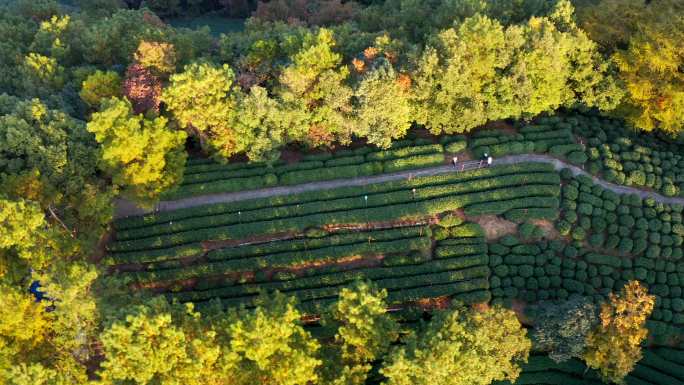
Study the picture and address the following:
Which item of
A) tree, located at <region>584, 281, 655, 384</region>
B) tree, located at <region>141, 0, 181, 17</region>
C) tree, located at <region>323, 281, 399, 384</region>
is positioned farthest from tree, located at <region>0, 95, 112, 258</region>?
tree, located at <region>141, 0, 181, 17</region>

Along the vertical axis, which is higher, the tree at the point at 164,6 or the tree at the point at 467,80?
the tree at the point at 164,6

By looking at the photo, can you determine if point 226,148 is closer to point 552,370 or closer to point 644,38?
point 552,370

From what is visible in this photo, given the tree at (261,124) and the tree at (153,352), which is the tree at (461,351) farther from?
the tree at (261,124)

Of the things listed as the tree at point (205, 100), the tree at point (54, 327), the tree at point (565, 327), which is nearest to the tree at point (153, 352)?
the tree at point (54, 327)

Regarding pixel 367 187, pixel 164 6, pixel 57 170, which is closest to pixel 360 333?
pixel 367 187

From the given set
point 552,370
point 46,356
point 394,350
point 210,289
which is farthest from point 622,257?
point 46,356

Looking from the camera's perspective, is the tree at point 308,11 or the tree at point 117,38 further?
the tree at point 308,11
